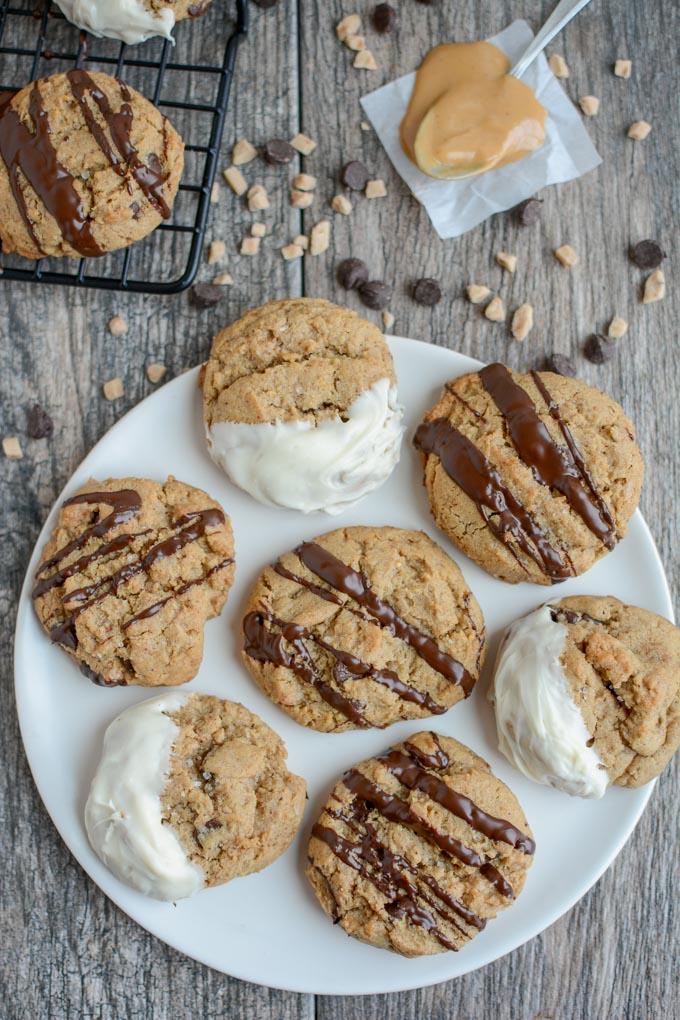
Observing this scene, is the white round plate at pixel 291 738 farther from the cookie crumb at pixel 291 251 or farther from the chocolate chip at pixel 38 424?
the cookie crumb at pixel 291 251

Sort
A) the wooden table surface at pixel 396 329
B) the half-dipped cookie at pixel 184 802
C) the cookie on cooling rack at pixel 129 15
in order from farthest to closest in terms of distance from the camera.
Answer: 1. the wooden table surface at pixel 396 329
2. the cookie on cooling rack at pixel 129 15
3. the half-dipped cookie at pixel 184 802

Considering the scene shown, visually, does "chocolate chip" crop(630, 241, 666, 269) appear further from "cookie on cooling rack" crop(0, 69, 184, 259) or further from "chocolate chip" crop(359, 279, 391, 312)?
"cookie on cooling rack" crop(0, 69, 184, 259)

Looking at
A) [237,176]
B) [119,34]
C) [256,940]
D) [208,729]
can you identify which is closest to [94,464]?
[208,729]

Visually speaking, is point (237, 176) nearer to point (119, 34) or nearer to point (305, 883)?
point (119, 34)

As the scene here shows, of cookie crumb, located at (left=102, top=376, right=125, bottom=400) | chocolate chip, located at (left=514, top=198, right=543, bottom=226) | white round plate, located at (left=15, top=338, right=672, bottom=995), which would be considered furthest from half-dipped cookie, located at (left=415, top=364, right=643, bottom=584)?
cookie crumb, located at (left=102, top=376, right=125, bottom=400)

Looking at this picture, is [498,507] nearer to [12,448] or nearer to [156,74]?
[12,448]

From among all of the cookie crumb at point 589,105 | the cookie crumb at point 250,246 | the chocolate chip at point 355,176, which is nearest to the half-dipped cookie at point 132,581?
the cookie crumb at point 250,246
